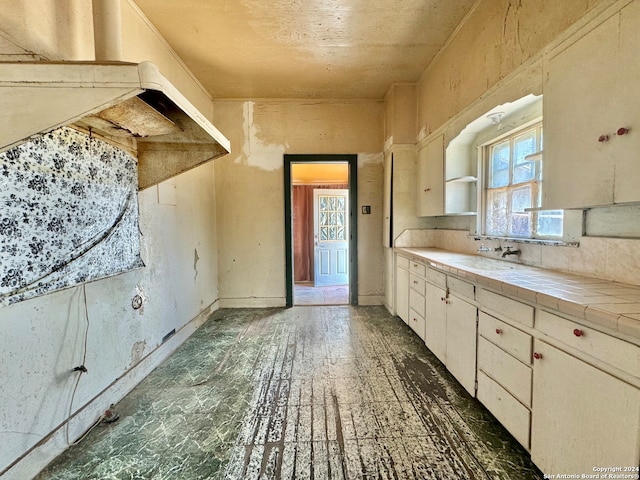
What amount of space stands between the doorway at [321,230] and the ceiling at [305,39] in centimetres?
108

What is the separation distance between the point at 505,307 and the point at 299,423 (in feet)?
4.53

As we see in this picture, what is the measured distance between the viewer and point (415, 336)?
2.99 m

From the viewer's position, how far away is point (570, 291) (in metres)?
1.25

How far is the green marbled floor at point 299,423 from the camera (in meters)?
1.40

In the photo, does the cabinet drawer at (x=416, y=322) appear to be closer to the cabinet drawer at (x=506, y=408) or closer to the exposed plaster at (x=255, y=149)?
the cabinet drawer at (x=506, y=408)

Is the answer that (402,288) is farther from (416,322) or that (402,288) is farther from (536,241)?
(536,241)

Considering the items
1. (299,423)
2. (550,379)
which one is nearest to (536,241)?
(550,379)

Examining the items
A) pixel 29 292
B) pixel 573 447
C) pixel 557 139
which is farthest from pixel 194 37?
pixel 573 447

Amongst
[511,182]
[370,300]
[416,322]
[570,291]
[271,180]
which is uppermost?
[271,180]

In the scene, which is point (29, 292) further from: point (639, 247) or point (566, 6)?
point (566, 6)

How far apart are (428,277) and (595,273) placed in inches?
45.2

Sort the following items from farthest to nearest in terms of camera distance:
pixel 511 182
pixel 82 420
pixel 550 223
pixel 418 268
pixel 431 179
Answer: pixel 431 179 < pixel 418 268 < pixel 511 182 < pixel 550 223 < pixel 82 420

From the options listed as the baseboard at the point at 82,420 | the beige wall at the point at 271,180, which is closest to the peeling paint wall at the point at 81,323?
the baseboard at the point at 82,420

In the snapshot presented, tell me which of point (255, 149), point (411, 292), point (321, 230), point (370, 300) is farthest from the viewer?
point (321, 230)
